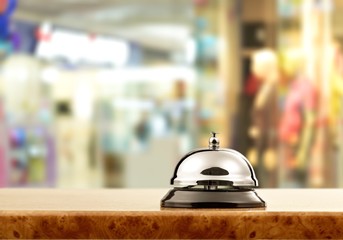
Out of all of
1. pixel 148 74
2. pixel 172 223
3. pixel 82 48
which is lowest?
pixel 172 223

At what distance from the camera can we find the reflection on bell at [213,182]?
5.52 feet

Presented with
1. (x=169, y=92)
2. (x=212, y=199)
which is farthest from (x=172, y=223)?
(x=169, y=92)

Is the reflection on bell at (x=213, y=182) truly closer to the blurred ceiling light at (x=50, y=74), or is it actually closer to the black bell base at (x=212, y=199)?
the black bell base at (x=212, y=199)

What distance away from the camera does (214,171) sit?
173 cm

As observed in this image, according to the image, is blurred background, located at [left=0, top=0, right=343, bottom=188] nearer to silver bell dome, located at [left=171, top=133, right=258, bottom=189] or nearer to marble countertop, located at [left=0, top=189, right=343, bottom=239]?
silver bell dome, located at [left=171, top=133, right=258, bottom=189]

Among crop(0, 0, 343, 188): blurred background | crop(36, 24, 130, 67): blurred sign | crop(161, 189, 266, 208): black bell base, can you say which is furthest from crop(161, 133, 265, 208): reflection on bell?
crop(36, 24, 130, 67): blurred sign

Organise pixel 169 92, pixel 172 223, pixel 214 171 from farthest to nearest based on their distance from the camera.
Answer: pixel 169 92, pixel 214 171, pixel 172 223

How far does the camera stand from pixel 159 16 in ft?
15.8

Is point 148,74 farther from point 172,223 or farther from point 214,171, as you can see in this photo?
point 172,223

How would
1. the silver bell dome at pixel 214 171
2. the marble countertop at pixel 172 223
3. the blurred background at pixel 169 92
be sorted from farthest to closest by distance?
the blurred background at pixel 169 92 → the silver bell dome at pixel 214 171 → the marble countertop at pixel 172 223

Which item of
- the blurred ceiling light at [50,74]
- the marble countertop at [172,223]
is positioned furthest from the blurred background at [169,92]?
the marble countertop at [172,223]

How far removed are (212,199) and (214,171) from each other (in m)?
0.06

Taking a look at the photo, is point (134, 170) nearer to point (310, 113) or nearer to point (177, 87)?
point (177, 87)

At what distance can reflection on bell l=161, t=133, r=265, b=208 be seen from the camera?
168cm
